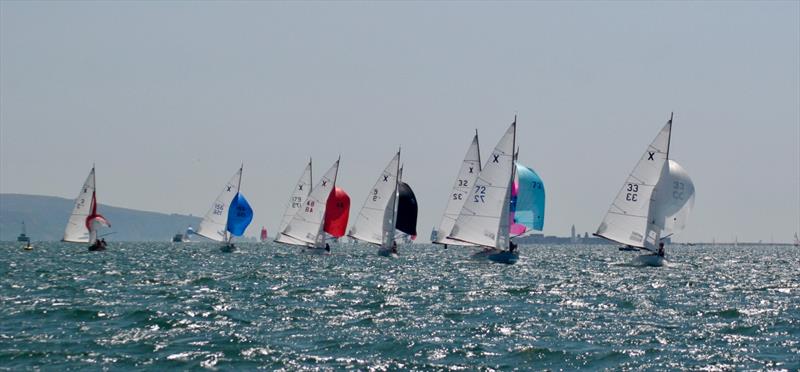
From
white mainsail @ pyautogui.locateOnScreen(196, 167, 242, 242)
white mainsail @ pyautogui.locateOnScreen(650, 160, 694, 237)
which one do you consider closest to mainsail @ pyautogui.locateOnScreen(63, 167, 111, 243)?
white mainsail @ pyautogui.locateOnScreen(196, 167, 242, 242)

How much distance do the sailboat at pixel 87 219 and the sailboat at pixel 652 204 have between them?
47664mm

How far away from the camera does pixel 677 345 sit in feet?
83.0

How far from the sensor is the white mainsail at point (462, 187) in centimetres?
7244

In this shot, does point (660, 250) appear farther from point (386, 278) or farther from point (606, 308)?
point (606, 308)

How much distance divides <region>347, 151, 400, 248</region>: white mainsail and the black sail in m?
1.17

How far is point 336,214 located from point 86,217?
998 inches

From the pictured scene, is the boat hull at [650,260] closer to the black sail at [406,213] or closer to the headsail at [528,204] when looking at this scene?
the headsail at [528,204]

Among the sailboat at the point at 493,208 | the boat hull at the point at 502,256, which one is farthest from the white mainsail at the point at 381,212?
the boat hull at the point at 502,256

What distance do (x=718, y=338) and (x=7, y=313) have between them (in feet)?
58.3

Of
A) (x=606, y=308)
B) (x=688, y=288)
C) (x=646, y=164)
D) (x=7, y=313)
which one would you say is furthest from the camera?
(x=646, y=164)

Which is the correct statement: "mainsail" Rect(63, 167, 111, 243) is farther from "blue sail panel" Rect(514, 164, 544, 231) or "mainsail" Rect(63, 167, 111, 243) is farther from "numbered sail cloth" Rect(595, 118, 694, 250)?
"numbered sail cloth" Rect(595, 118, 694, 250)

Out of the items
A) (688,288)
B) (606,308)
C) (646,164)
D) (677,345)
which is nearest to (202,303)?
(606,308)

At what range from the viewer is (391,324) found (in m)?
29.0

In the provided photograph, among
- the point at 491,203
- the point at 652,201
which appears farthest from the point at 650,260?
the point at 491,203
